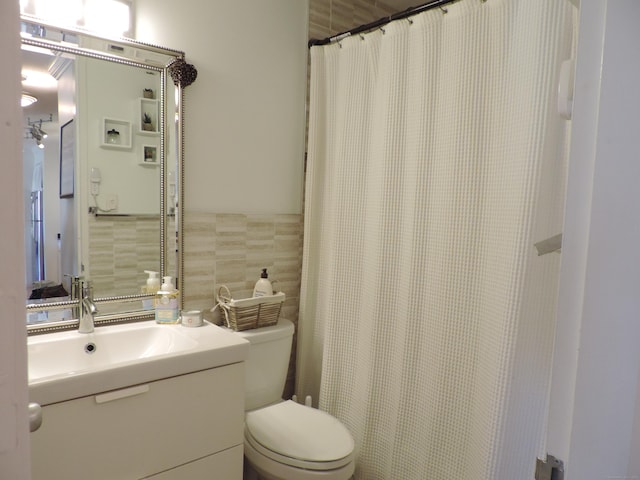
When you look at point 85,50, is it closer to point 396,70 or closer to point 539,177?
point 396,70

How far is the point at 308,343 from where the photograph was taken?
6.97 ft

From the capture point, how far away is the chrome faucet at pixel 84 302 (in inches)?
58.2

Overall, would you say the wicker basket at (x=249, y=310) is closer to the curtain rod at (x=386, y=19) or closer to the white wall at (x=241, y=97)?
the white wall at (x=241, y=97)

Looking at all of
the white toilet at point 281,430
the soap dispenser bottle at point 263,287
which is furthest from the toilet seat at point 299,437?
the soap dispenser bottle at point 263,287

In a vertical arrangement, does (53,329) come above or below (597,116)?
below

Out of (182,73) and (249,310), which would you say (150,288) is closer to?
(249,310)

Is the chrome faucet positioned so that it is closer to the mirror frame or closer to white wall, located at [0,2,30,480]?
the mirror frame

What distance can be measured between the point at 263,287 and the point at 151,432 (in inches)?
31.1

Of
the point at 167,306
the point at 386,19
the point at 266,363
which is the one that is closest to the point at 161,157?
the point at 167,306

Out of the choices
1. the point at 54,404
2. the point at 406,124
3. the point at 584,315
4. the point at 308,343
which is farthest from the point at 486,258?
the point at 54,404

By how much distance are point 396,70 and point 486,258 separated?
0.82 m

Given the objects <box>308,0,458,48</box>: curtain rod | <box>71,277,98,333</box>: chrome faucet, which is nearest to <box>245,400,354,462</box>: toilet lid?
<box>71,277,98,333</box>: chrome faucet

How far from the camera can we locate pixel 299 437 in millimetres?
1561

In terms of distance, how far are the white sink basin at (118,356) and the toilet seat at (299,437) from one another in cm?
36
